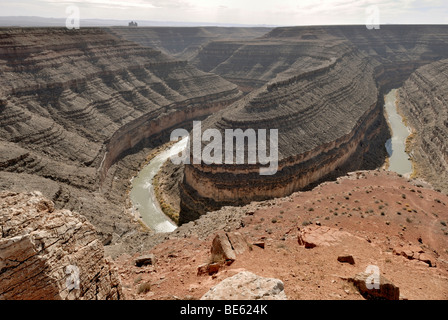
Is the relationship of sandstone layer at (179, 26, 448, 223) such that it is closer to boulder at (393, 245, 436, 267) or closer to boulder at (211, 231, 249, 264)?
boulder at (211, 231, 249, 264)

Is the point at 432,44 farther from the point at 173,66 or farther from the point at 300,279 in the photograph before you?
the point at 300,279

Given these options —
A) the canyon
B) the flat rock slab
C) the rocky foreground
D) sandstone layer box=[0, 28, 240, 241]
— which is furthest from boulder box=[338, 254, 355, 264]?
sandstone layer box=[0, 28, 240, 241]

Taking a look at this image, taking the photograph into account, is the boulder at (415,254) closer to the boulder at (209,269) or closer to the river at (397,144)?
the boulder at (209,269)

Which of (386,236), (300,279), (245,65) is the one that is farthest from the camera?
(245,65)

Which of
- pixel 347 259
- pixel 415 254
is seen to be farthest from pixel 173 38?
pixel 347 259

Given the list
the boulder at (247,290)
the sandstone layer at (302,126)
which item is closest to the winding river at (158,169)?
the sandstone layer at (302,126)

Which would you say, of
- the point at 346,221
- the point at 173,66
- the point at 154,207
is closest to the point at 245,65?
the point at 173,66

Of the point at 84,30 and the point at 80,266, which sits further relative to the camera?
the point at 84,30
